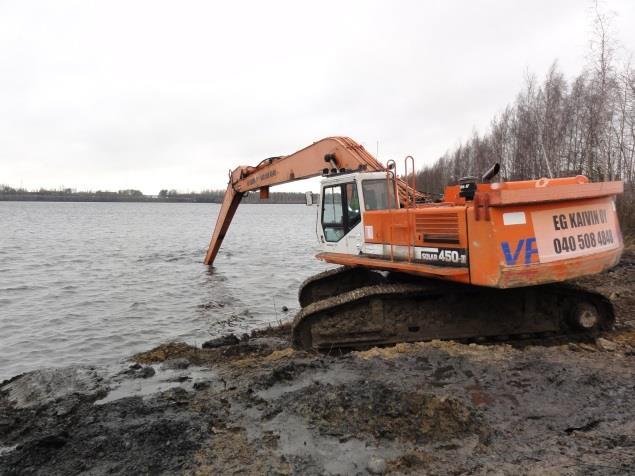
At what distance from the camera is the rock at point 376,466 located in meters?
3.52

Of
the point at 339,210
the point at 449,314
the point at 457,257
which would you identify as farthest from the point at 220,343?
the point at 457,257

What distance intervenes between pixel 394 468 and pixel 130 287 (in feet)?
43.3

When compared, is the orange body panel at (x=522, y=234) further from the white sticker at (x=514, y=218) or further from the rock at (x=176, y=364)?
the rock at (x=176, y=364)

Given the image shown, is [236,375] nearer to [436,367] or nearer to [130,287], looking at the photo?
[436,367]

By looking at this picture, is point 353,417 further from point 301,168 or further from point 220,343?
point 301,168

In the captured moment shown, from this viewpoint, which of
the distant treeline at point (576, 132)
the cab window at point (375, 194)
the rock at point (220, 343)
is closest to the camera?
the cab window at point (375, 194)

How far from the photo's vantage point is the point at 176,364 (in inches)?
275

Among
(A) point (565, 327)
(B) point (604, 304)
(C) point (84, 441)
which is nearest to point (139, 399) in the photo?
(C) point (84, 441)

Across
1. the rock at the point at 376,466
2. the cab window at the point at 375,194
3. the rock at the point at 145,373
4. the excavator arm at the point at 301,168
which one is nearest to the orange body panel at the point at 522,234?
the excavator arm at the point at 301,168

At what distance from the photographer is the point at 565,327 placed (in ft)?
23.1

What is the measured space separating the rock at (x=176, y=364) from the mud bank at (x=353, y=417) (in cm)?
42

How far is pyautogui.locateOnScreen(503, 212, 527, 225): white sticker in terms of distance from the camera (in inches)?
220

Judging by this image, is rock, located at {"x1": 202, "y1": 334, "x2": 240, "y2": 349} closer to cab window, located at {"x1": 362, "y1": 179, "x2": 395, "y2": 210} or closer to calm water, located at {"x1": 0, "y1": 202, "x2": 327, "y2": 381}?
calm water, located at {"x1": 0, "y1": 202, "x2": 327, "y2": 381}

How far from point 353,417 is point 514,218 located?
9.68 feet
